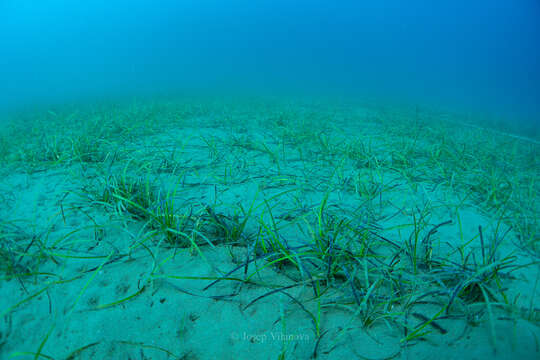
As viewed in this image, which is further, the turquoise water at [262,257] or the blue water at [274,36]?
the blue water at [274,36]

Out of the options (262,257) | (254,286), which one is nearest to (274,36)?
(262,257)

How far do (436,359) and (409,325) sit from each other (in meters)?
0.14

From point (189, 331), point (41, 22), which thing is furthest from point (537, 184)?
point (41, 22)

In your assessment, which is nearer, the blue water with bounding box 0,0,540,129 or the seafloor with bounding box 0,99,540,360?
the seafloor with bounding box 0,99,540,360

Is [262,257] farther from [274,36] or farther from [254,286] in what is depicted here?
[274,36]

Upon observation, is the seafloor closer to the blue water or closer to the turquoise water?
the turquoise water

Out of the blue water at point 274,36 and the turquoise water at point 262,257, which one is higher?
the blue water at point 274,36

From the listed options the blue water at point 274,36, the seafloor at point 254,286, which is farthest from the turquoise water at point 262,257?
the blue water at point 274,36

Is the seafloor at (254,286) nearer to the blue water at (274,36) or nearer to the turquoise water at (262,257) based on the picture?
the turquoise water at (262,257)

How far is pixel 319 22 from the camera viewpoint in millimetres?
118375

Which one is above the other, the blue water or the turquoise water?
the blue water

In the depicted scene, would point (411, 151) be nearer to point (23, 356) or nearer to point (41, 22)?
point (23, 356)

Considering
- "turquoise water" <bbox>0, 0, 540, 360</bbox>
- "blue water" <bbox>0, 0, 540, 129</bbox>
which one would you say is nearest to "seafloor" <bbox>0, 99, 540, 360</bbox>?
"turquoise water" <bbox>0, 0, 540, 360</bbox>

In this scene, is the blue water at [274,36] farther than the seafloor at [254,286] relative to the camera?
Yes
